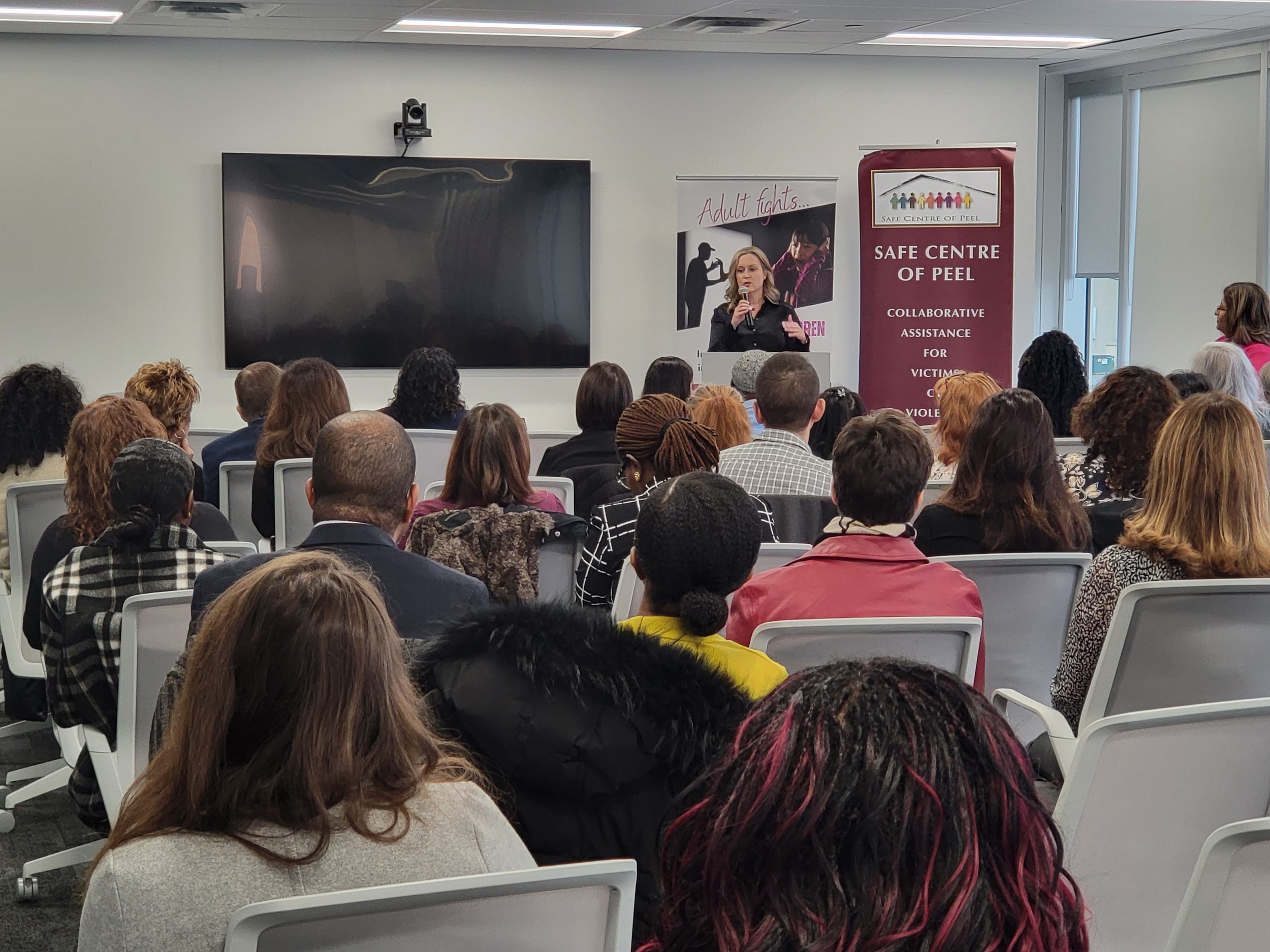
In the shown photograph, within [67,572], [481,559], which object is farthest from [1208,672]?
[67,572]

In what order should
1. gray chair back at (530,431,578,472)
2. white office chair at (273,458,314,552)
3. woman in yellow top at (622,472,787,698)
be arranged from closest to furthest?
1. woman in yellow top at (622,472,787,698)
2. white office chair at (273,458,314,552)
3. gray chair back at (530,431,578,472)

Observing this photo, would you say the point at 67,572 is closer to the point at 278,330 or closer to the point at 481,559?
the point at 481,559

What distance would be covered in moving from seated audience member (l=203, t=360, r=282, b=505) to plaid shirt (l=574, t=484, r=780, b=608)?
2.26 metres

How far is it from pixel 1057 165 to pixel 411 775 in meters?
9.87

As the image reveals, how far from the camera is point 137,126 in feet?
28.0

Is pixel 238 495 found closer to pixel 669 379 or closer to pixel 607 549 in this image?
pixel 669 379

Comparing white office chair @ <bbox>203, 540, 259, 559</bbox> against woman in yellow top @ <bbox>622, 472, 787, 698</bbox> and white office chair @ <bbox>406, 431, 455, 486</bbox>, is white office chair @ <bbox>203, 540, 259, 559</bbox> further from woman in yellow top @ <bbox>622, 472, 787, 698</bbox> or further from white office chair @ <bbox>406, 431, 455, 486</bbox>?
white office chair @ <bbox>406, 431, 455, 486</bbox>

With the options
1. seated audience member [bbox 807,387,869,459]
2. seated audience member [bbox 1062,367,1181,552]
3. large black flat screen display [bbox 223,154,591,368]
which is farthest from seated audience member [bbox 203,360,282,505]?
large black flat screen display [bbox 223,154,591,368]

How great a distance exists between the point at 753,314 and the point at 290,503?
5103 millimetres

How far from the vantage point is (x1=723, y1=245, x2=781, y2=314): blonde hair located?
9242 millimetres

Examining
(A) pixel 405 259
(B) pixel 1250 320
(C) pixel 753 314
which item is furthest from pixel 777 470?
(A) pixel 405 259

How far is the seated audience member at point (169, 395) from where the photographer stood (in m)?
5.18

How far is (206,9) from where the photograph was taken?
7586 mm

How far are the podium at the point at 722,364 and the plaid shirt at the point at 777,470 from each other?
4.86 meters
